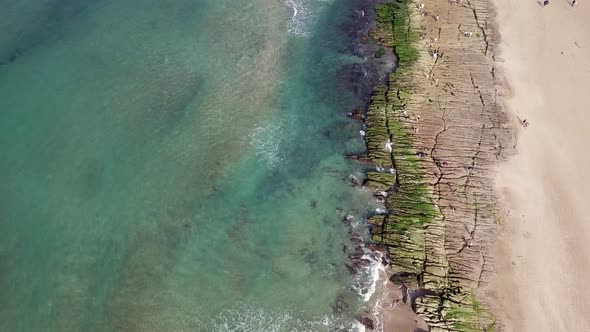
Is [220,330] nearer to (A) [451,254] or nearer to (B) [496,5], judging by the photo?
(A) [451,254]

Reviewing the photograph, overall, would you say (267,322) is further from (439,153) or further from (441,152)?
(441,152)

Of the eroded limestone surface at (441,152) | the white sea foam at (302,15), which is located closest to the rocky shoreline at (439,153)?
the eroded limestone surface at (441,152)

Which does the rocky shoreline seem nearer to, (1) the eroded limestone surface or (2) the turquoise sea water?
(1) the eroded limestone surface

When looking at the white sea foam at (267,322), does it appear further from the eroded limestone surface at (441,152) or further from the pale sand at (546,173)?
the pale sand at (546,173)

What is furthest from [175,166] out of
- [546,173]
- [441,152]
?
[546,173]

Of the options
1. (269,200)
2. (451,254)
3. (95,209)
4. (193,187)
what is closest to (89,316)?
(95,209)

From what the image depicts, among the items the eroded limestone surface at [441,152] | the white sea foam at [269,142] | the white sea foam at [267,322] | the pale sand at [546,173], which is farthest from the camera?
the white sea foam at [269,142]

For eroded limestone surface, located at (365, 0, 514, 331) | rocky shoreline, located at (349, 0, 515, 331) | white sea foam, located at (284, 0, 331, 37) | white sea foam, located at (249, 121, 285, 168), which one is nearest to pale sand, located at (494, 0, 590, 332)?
rocky shoreline, located at (349, 0, 515, 331)
